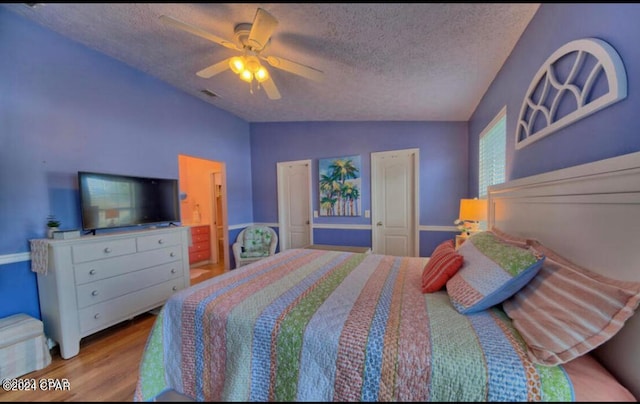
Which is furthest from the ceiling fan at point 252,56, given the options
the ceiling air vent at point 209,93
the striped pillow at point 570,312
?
the striped pillow at point 570,312

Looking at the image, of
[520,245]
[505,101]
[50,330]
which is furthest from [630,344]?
[50,330]

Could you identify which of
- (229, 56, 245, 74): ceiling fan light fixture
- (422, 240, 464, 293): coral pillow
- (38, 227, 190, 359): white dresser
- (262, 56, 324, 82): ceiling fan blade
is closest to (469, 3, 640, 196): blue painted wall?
(422, 240, 464, 293): coral pillow

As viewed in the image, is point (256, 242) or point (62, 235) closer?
point (62, 235)

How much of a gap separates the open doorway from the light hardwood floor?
2416 millimetres

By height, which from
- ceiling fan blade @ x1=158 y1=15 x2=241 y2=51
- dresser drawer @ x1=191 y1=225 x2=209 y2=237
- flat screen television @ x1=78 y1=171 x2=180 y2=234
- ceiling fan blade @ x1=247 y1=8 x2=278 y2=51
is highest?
ceiling fan blade @ x1=247 y1=8 x2=278 y2=51

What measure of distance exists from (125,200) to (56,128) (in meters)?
0.81

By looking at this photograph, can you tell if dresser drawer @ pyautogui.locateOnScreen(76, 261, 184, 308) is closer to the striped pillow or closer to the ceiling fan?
the ceiling fan

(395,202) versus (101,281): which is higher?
(395,202)

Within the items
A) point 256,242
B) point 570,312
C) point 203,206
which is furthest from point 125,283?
point 570,312

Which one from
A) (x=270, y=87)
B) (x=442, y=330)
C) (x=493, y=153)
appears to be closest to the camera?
(x=442, y=330)

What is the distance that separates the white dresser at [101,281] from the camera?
6.13 feet

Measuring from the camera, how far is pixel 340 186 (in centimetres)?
394

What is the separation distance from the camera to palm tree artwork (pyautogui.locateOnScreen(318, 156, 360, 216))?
3859 millimetres

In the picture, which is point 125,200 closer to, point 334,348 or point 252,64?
point 252,64
